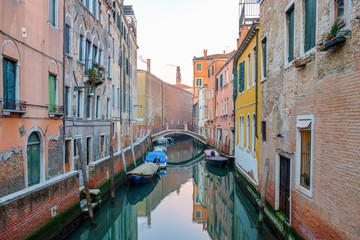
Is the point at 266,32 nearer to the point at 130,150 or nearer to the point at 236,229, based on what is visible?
the point at 236,229

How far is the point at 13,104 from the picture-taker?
20.6 ft

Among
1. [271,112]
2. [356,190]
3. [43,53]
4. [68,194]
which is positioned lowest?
[68,194]

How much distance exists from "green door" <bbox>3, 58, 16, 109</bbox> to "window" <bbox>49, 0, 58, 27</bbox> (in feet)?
7.64

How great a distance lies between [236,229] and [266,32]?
18.1 feet

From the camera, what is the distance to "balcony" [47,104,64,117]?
815 cm

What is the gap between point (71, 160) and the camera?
984 cm

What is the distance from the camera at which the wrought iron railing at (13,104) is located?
600 centimetres

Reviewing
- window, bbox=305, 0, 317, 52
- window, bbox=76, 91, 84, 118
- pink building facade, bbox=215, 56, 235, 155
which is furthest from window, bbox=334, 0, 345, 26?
pink building facade, bbox=215, 56, 235, 155

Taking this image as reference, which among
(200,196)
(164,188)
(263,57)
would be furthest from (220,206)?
(263,57)

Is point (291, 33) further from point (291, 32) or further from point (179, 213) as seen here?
point (179, 213)

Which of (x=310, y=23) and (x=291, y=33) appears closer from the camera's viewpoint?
(x=310, y=23)

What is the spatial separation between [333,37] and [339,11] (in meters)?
0.42

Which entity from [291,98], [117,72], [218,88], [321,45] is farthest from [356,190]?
[218,88]

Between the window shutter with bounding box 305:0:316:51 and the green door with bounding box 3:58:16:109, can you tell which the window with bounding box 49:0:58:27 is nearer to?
the green door with bounding box 3:58:16:109
